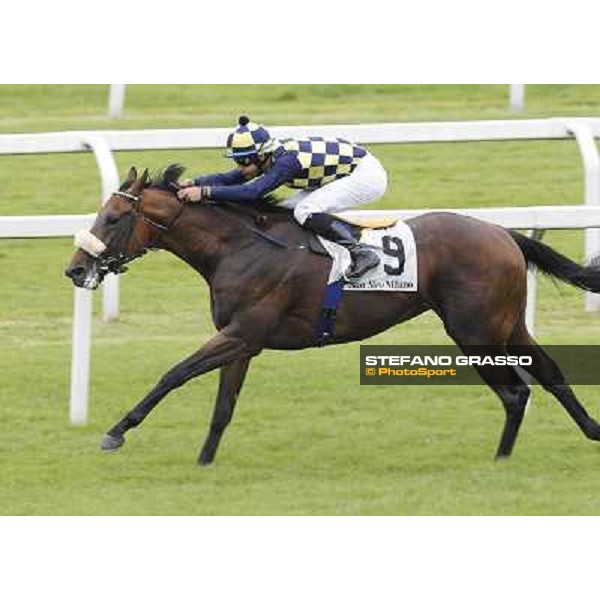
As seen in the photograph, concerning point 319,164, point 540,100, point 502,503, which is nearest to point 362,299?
point 319,164

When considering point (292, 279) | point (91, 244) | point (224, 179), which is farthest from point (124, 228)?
point (292, 279)

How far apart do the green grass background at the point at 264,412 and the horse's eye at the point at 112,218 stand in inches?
46.1

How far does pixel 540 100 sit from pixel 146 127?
3.67 m

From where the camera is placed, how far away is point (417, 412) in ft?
38.6

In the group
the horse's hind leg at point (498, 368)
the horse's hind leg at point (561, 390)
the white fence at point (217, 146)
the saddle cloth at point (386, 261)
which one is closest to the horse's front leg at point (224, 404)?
the saddle cloth at point (386, 261)

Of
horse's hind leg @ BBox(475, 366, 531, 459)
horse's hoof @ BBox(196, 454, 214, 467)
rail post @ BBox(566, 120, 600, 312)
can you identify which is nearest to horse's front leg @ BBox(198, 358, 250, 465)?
horse's hoof @ BBox(196, 454, 214, 467)

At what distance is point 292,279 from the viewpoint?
35.3 feet

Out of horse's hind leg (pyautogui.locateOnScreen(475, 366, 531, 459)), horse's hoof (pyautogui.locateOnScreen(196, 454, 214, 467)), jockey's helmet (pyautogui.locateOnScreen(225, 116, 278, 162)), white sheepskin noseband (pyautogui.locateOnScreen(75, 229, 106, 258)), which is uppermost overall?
jockey's helmet (pyautogui.locateOnScreen(225, 116, 278, 162))

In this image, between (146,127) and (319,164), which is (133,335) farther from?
(146,127)

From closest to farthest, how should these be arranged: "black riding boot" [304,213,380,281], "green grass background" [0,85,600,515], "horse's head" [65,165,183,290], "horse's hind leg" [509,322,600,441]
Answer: "green grass background" [0,85,600,515] → "horse's head" [65,165,183,290] → "black riding boot" [304,213,380,281] → "horse's hind leg" [509,322,600,441]

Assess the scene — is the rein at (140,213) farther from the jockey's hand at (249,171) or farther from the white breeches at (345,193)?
the white breeches at (345,193)

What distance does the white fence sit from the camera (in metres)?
11.2

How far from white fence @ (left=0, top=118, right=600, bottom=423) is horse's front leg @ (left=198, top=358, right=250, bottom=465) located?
85cm

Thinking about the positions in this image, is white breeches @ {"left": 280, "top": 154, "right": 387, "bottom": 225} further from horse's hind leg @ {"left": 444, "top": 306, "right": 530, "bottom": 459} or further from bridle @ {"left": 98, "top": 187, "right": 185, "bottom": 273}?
horse's hind leg @ {"left": 444, "top": 306, "right": 530, "bottom": 459}
